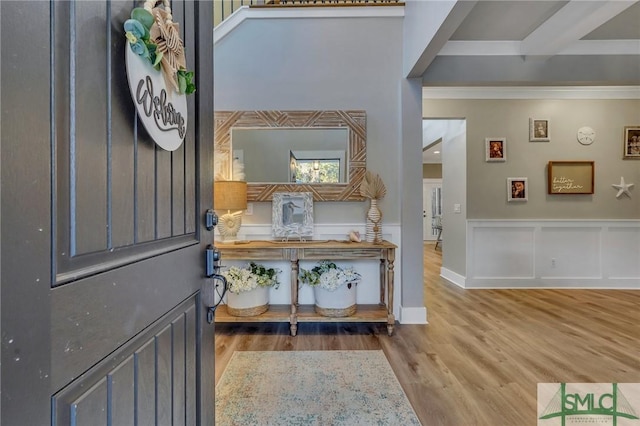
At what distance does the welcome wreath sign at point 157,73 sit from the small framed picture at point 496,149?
4208mm

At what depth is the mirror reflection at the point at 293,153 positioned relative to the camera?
285 cm

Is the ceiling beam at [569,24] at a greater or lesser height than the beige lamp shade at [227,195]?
greater

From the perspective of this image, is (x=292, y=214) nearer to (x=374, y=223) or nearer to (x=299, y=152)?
(x=299, y=152)

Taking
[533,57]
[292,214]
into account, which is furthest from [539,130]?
[292,214]

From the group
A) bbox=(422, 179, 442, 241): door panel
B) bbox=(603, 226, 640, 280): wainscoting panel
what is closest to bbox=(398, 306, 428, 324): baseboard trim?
bbox=(603, 226, 640, 280): wainscoting panel

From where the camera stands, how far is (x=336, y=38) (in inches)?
113

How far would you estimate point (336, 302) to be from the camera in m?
2.54

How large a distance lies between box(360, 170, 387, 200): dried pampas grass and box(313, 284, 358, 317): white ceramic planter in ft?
2.78

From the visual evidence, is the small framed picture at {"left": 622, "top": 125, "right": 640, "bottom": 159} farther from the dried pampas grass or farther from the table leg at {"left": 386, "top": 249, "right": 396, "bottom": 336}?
the table leg at {"left": 386, "top": 249, "right": 396, "bottom": 336}

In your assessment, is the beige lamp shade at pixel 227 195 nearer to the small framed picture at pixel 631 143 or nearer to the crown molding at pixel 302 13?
the crown molding at pixel 302 13

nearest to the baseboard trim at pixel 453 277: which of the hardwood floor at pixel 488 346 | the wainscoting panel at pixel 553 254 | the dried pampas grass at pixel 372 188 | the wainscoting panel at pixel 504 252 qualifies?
the wainscoting panel at pixel 553 254

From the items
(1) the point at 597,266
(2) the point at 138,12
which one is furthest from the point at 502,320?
(2) the point at 138,12

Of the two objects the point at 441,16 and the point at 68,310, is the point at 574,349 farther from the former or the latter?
the point at 68,310

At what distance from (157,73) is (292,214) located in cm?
221
